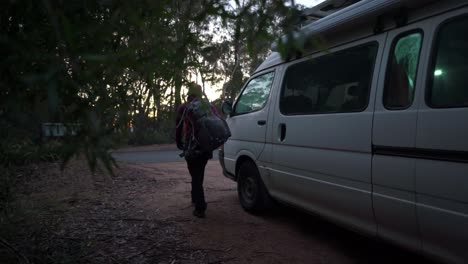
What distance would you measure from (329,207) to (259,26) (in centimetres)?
236

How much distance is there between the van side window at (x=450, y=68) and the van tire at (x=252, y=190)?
8.33 feet

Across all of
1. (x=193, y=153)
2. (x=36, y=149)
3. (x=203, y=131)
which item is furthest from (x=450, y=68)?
(x=193, y=153)

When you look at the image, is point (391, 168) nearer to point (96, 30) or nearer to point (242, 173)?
point (96, 30)

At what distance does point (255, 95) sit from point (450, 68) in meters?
2.77

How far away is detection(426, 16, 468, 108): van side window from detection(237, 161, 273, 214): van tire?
8.33 feet

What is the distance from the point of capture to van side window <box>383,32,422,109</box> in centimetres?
263

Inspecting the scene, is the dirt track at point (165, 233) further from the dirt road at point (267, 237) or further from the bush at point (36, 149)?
the bush at point (36, 149)

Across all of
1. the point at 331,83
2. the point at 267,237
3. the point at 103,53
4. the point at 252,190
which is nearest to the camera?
the point at 103,53

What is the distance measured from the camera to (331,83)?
3539 millimetres

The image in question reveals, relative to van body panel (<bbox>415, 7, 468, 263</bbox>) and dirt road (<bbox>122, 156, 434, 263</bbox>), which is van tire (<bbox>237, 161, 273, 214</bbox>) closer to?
dirt road (<bbox>122, 156, 434, 263</bbox>)

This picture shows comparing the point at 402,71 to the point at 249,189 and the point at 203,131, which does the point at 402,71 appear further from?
the point at 249,189

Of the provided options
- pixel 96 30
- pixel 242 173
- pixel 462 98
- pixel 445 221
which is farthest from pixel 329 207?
pixel 96 30

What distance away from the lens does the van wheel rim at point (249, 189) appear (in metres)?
4.80

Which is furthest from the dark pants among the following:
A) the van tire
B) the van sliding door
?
the van sliding door
